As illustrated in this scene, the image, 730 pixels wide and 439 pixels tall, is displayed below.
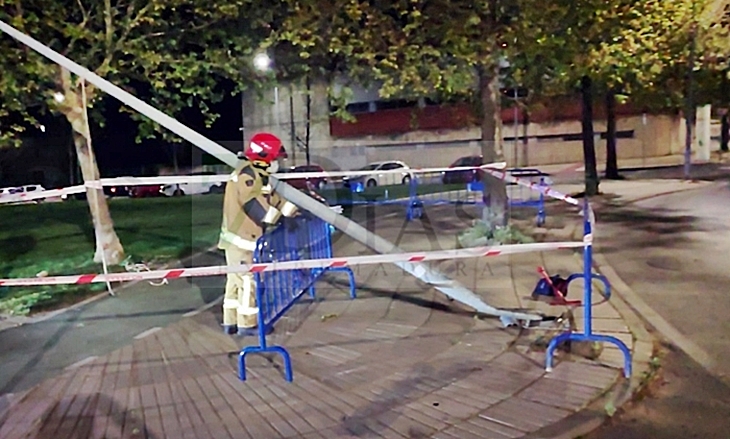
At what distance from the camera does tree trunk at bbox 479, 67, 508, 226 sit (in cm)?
1264

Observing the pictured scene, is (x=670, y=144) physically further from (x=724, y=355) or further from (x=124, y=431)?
(x=124, y=431)

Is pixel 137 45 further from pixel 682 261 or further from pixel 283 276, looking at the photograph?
pixel 682 261

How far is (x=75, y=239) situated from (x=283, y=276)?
8.00m

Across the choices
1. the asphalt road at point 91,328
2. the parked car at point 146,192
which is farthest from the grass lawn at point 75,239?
the parked car at point 146,192

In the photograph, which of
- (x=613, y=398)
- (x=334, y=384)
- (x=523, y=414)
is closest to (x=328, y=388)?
(x=334, y=384)

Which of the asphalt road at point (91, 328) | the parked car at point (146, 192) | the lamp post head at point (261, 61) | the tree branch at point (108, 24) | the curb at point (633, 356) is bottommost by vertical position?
the curb at point (633, 356)

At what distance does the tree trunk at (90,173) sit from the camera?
400 inches

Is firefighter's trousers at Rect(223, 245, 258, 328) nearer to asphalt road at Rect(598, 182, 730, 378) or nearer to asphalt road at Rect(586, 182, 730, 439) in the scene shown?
asphalt road at Rect(586, 182, 730, 439)

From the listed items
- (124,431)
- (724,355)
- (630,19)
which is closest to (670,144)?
(630,19)

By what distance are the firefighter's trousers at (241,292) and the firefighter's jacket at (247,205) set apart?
9 centimetres

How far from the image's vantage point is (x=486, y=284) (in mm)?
9039

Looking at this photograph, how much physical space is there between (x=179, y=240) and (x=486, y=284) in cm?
670

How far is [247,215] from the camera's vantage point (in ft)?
21.7

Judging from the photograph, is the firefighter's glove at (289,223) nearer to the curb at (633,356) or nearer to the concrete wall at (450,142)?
the curb at (633,356)
